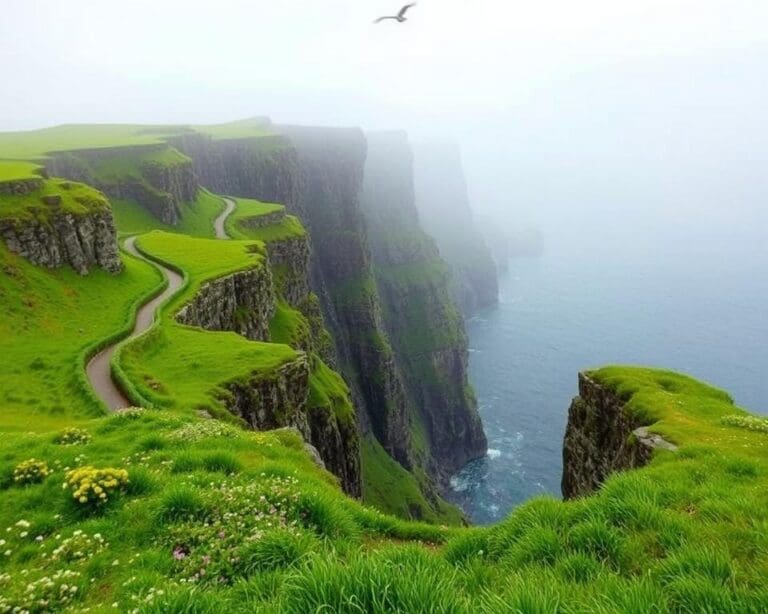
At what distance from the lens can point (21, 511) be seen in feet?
43.7

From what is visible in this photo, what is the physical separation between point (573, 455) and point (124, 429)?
106 ft

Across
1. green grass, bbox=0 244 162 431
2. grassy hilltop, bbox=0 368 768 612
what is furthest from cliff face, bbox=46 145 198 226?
grassy hilltop, bbox=0 368 768 612

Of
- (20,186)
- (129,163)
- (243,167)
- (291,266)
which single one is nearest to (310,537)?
(20,186)

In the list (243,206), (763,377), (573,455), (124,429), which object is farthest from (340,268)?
(124,429)

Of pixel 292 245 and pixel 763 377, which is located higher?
pixel 292 245

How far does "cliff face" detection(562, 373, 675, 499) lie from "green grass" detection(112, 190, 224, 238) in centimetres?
9022

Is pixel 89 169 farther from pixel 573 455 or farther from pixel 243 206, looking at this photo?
pixel 573 455

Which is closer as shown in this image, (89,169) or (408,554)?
(408,554)

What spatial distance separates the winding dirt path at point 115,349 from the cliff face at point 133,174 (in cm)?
3400

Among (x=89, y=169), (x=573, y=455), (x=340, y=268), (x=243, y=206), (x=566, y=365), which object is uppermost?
(x=89, y=169)

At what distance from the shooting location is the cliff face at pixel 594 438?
34.0 m

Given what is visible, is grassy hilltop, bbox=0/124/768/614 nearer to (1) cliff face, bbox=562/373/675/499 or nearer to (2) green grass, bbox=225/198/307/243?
(1) cliff face, bbox=562/373/675/499

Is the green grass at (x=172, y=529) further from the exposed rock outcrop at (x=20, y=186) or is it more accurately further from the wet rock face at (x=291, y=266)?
the wet rock face at (x=291, y=266)

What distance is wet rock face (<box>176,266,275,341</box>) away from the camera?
60.4 meters
